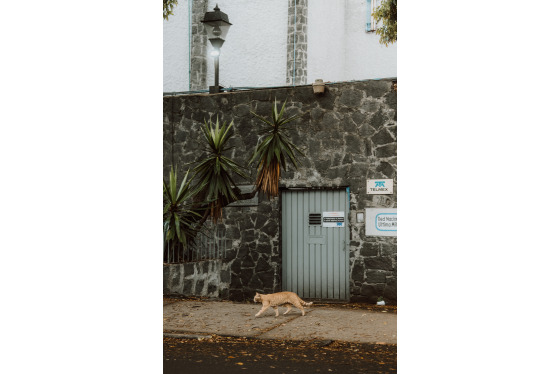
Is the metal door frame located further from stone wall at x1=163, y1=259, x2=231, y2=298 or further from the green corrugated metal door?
stone wall at x1=163, y1=259, x2=231, y2=298

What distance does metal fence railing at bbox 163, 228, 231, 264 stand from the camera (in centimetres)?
810

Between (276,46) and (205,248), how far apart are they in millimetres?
4320

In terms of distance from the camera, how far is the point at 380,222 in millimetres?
8000

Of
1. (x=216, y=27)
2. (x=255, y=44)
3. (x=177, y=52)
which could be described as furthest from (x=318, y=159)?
(x=177, y=52)

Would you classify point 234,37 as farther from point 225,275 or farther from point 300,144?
point 225,275

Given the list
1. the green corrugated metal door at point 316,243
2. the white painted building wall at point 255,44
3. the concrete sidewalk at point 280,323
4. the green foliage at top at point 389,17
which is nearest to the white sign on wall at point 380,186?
the green corrugated metal door at point 316,243

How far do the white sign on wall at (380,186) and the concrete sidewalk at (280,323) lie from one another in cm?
157

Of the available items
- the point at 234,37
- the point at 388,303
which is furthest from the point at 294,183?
the point at 234,37

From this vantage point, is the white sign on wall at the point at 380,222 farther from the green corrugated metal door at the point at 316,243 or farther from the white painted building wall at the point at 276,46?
the white painted building wall at the point at 276,46

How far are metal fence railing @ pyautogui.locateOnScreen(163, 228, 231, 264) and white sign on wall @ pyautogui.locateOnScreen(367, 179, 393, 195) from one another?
2103 mm

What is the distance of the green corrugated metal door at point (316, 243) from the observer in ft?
26.8

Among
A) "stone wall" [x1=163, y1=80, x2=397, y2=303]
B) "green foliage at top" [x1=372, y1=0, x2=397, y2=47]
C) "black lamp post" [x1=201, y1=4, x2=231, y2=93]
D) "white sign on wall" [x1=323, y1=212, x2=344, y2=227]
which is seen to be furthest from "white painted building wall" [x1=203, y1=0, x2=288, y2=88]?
"white sign on wall" [x1=323, y1=212, x2=344, y2=227]

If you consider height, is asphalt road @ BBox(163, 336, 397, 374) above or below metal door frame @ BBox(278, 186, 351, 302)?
below
